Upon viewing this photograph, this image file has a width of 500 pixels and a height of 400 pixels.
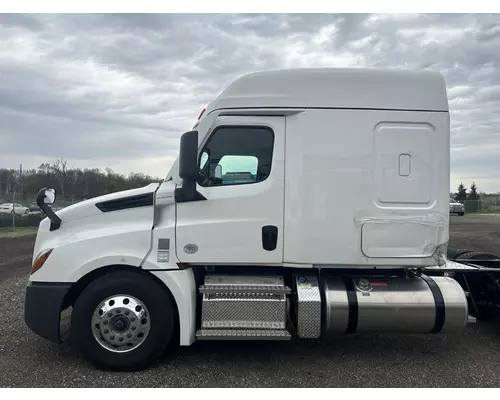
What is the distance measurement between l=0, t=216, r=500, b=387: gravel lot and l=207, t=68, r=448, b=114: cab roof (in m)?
2.77

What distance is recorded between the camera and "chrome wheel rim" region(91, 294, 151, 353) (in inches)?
A: 176

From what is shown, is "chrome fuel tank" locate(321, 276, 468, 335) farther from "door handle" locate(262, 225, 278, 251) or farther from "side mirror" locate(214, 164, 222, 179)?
"side mirror" locate(214, 164, 222, 179)

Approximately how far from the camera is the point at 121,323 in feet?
14.7

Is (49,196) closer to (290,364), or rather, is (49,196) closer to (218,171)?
(218,171)

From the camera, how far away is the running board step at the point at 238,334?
450cm

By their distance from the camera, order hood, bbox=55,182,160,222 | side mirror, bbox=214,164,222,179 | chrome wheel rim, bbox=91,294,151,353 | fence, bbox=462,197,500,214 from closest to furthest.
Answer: chrome wheel rim, bbox=91,294,151,353 → side mirror, bbox=214,164,222,179 → hood, bbox=55,182,160,222 → fence, bbox=462,197,500,214

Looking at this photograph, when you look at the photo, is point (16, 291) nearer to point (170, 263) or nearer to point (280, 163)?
point (170, 263)

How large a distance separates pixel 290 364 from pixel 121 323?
72.4 inches

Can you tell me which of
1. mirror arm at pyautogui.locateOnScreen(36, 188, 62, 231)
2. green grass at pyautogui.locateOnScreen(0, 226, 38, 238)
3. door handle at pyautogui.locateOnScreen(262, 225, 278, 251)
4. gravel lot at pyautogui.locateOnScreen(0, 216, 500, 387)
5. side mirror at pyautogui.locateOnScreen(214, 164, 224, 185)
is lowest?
gravel lot at pyautogui.locateOnScreen(0, 216, 500, 387)

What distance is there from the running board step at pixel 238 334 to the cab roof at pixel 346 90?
7.80 feet

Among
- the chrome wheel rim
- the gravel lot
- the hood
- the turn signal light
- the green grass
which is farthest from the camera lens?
the green grass

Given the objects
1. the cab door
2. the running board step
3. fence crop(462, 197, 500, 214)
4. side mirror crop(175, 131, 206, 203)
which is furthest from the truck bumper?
fence crop(462, 197, 500, 214)

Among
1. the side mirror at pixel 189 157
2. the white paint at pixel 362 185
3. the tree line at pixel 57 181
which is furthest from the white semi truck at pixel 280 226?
the tree line at pixel 57 181

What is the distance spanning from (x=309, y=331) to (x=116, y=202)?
2502 mm
